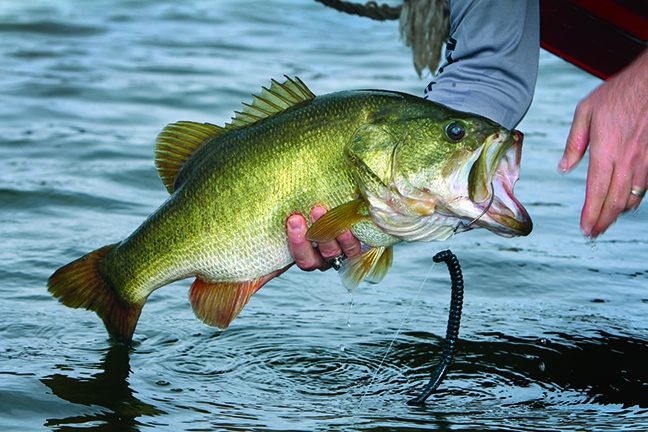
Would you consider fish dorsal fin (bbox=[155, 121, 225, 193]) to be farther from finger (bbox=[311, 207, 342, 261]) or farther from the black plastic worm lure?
the black plastic worm lure

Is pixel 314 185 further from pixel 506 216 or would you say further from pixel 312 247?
pixel 506 216

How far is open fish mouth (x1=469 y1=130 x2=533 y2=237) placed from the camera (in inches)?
169

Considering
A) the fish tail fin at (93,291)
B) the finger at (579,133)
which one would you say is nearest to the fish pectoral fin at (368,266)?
the fish tail fin at (93,291)

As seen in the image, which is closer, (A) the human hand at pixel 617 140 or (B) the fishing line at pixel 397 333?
(A) the human hand at pixel 617 140

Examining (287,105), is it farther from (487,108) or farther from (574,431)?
(574,431)

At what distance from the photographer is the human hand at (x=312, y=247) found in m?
4.52

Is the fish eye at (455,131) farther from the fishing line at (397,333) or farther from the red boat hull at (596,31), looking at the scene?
the red boat hull at (596,31)

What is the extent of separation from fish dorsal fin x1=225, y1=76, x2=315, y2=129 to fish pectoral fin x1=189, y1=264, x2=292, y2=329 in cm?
53

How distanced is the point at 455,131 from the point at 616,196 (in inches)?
43.5

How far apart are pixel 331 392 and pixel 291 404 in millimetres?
200

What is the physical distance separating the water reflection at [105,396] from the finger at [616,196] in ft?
6.65

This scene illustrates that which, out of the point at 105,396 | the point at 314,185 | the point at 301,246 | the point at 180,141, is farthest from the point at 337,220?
the point at 105,396

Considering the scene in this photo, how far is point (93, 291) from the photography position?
505 cm

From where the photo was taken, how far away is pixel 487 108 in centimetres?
515
